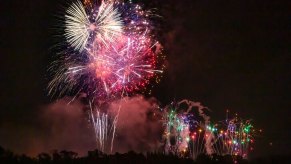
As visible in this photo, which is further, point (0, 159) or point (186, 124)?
point (186, 124)

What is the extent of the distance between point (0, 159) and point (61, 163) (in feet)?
6.91

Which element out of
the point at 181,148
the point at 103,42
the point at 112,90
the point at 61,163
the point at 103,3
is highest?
the point at 103,3

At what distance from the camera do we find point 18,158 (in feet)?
61.1

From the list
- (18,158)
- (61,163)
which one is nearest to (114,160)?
(61,163)

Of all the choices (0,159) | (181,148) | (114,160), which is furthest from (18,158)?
(181,148)

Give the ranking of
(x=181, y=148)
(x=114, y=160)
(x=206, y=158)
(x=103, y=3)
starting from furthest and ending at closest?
(x=181, y=148), (x=103, y=3), (x=206, y=158), (x=114, y=160)

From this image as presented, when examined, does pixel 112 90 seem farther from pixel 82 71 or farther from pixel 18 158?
pixel 18 158

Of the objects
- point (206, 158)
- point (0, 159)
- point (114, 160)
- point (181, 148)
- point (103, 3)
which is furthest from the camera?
point (181, 148)

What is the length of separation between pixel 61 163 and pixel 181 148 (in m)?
12.7

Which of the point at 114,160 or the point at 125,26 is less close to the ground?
the point at 125,26

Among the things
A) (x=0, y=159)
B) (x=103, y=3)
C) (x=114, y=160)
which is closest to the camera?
(x=0, y=159)

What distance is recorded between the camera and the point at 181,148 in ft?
102

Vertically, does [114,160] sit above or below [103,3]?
below

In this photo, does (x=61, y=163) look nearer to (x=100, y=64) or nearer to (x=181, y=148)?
(x=100, y=64)
